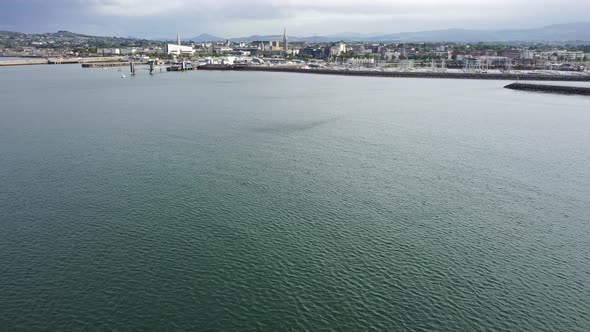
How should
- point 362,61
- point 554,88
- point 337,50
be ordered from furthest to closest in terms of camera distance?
point 337,50 < point 362,61 < point 554,88

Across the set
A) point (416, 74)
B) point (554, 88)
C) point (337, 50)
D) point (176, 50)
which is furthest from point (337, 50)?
point (554, 88)

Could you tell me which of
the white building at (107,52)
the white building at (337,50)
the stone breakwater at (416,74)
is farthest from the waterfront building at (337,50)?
the white building at (107,52)

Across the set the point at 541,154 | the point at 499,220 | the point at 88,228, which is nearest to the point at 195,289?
the point at 88,228

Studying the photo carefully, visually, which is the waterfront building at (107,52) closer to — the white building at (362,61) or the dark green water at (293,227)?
the white building at (362,61)

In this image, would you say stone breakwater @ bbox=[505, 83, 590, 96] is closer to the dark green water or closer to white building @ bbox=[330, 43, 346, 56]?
Answer: the dark green water

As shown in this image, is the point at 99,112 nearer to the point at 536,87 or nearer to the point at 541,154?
the point at 541,154

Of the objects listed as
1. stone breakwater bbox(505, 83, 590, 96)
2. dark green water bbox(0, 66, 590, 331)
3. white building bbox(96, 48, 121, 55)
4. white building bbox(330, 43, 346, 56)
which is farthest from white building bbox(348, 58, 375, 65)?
white building bbox(96, 48, 121, 55)

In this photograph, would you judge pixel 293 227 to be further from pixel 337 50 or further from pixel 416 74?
pixel 337 50

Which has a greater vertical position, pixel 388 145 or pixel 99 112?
pixel 99 112
